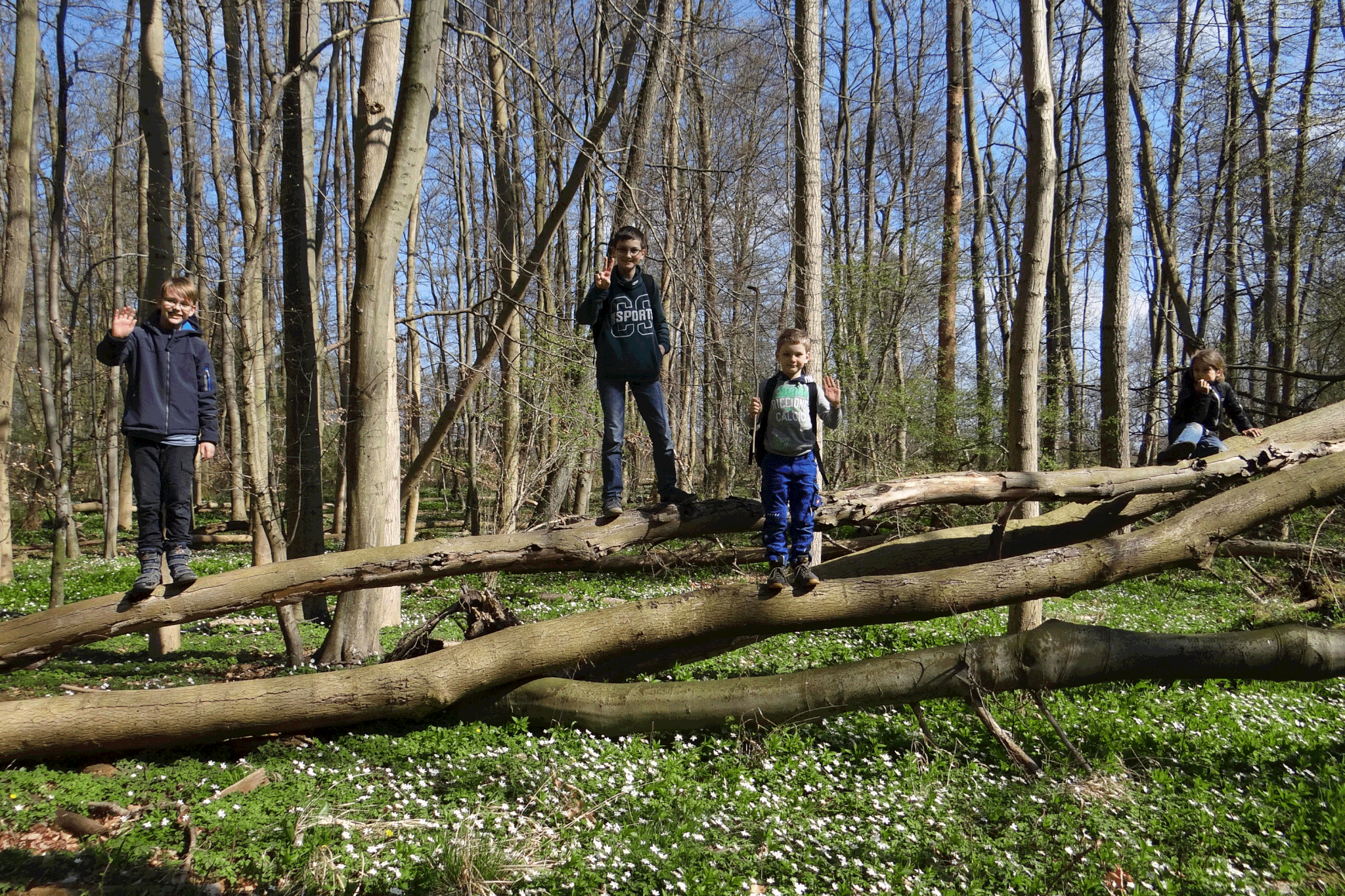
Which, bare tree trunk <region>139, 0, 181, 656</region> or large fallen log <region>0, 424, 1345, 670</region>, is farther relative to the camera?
bare tree trunk <region>139, 0, 181, 656</region>

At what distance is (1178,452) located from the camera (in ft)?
23.1

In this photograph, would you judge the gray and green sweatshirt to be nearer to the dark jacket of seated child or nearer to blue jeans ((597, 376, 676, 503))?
blue jeans ((597, 376, 676, 503))

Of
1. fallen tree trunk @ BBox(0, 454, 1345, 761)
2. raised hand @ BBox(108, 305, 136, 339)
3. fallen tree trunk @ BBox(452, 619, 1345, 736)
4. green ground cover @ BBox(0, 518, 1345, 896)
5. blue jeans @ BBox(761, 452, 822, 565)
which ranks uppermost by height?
raised hand @ BBox(108, 305, 136, 339)

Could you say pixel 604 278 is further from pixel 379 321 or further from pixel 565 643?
pixel 565 643

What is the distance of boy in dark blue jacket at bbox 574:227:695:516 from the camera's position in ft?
17.7

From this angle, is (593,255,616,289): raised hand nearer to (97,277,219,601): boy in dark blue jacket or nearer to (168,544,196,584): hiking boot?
(97,277,219,601): boy in dark blue jacket

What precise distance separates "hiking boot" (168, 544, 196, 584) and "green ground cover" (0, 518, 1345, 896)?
3.46 ft

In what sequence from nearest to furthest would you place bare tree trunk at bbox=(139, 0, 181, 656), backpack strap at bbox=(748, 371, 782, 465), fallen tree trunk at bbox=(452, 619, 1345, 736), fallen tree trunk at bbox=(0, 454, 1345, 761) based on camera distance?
fallen tree trunk at bbox=(0, 454, 1345, 761), backpack strap at bbox=(748, 371, 782, 465), fallen tree trunk at bbox=(452, 619, 1345, 736), bare tree trunk at bbox=(139, 0, 181, 656)

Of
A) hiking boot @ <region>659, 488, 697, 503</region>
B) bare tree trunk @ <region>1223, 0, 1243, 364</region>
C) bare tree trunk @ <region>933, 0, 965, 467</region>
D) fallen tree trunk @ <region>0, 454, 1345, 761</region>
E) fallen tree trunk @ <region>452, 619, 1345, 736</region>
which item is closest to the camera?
fallen tree trunk @ <region>0, 454, 1345, 761</region>

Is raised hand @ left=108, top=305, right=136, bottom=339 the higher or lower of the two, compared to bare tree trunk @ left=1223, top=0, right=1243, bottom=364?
lower

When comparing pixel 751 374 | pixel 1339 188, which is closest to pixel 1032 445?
pixel 751 374

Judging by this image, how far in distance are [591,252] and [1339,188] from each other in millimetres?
13043

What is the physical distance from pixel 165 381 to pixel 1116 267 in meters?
10.1

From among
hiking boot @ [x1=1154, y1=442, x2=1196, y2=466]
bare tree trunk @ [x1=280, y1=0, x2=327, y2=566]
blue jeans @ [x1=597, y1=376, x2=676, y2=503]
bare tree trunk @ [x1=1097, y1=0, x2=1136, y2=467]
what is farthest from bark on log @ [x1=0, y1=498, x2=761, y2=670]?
bare tree trunk @ [x1=1097, y1=0, x2=1136, y2=467]
